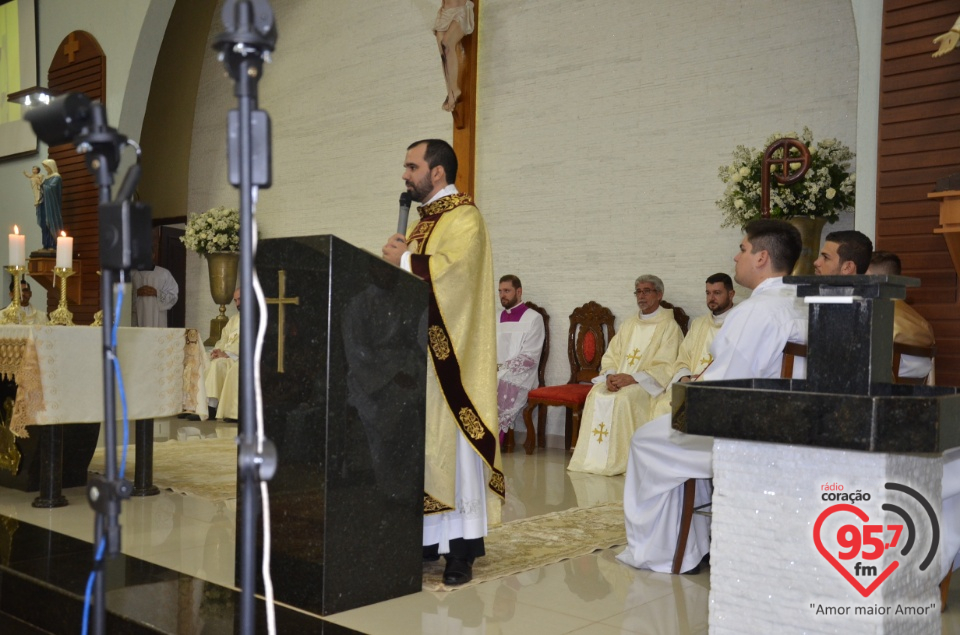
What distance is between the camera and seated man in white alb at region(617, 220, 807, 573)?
3.66 meters

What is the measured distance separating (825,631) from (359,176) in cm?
841

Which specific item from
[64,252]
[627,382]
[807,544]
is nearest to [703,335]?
[627,382]

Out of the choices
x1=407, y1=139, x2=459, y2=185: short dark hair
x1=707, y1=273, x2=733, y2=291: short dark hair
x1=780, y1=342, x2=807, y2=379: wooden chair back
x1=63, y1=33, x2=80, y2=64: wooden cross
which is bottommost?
x1=780, y1=342, x2=807, y2=379: wooden chair back

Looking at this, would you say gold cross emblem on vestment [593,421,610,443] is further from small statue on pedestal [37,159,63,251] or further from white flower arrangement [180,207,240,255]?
small statue on pedestal [37,159,63,251]

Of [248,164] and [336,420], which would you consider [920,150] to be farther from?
[248,164]

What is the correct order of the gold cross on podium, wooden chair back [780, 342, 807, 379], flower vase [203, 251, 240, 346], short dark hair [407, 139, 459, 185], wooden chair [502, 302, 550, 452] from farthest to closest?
1. flower vase [203, 251, 240, 346]
2. wooden chair [502, 302, 550, 452]
3. short dark hair [407, 139, 459, 185]
4. wooden chair back [780, 342, 807, 379]
5. the gold cross on podium

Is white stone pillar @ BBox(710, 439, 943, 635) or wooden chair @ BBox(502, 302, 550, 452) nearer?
white stone pillar @ BBox(710, 439, 943, 635)

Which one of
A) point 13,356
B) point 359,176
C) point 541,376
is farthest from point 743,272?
point 359,176

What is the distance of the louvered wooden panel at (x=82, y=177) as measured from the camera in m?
10.3

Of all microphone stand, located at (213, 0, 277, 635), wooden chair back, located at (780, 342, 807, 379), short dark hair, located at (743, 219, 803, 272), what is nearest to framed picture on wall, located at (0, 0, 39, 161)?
short dark hair, located at (743, 219, 803, 272)

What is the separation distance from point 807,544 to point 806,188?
4270mm

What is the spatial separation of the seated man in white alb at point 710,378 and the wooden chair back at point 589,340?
11.7 feet

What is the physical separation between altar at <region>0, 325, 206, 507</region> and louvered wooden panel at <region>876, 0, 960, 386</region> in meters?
3.94

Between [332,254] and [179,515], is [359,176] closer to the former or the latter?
[179,515]
